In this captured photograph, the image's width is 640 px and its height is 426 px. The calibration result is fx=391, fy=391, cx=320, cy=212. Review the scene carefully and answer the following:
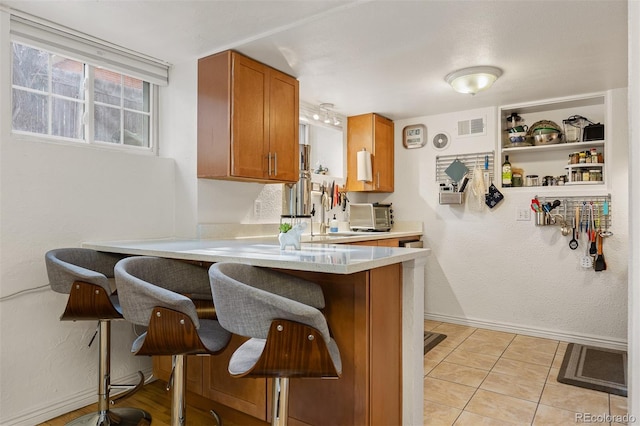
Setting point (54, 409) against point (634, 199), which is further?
point (54, 409)

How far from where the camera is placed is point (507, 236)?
12.4 ft

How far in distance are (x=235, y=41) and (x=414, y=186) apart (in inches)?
102

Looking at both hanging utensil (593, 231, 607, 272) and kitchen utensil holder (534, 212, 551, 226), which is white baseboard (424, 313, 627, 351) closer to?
hanging utensil (593, 231, 607, 272)

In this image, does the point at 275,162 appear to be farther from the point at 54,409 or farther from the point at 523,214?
the point at 523,214

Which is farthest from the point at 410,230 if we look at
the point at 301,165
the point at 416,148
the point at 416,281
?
the point at 416,281

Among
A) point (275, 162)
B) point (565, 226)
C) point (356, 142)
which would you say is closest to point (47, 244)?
point (275, 162)

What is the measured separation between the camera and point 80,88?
2.52 m

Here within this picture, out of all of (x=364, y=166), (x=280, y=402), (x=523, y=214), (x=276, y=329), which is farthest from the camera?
(x=364, y=166)

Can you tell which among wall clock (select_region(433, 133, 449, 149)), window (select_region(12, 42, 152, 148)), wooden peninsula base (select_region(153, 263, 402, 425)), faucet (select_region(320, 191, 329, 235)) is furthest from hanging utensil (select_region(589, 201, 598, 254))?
window (select_region(12, 42, 152, 148))

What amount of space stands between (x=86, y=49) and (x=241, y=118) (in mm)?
1027

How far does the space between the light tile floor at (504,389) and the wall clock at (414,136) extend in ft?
6.89

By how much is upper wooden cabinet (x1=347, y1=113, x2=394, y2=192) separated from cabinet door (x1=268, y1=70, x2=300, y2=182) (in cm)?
127

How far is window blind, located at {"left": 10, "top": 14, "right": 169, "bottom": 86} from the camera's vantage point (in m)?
2.20

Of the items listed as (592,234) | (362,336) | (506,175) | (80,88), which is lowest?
(362,336)
